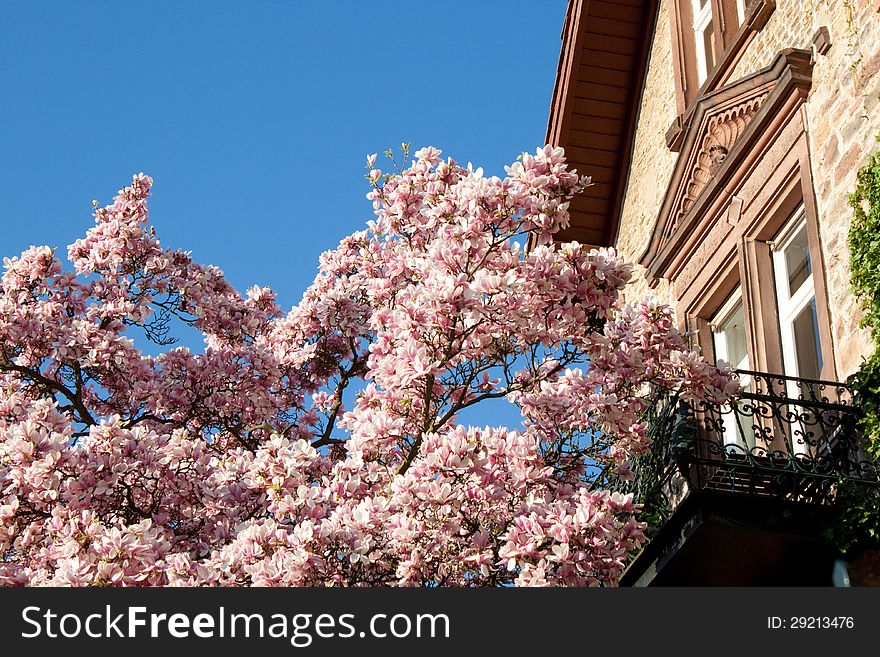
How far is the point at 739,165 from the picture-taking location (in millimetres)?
10969

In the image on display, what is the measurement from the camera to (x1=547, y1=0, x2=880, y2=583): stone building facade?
888cm

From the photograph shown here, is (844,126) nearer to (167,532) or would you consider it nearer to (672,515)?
(672,515)

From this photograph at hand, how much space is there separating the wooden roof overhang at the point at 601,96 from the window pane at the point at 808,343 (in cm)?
485

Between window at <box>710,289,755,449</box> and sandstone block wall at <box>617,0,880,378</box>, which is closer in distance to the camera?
sandstone block wall at <box>617,0,880,378</box>

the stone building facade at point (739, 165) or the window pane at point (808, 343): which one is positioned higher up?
the stone building facade at point (739, 165)

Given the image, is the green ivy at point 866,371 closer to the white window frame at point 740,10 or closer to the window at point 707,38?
the window at point 707,38

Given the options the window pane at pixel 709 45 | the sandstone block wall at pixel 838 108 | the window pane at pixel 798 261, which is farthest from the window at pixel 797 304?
the window pane at pixel 709 45

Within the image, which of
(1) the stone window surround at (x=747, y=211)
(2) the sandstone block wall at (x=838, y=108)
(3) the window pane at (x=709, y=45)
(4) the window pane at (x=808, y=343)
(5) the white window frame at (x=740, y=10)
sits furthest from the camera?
(3) the window pane at (x=709, y=45)

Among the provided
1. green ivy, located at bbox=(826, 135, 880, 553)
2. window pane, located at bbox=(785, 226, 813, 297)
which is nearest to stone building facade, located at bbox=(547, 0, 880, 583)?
window pane, located at bbox=(785, 226, 813, 297)

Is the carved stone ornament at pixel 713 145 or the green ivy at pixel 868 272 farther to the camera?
the carved stone ornament at pixel 713 145

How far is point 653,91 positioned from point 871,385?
6.82m

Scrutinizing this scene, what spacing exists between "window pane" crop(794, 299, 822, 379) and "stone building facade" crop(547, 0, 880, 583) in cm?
2

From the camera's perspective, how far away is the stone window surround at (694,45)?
1133cm

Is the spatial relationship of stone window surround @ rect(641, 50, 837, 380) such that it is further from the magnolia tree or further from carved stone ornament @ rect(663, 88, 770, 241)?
the magnolia tree
